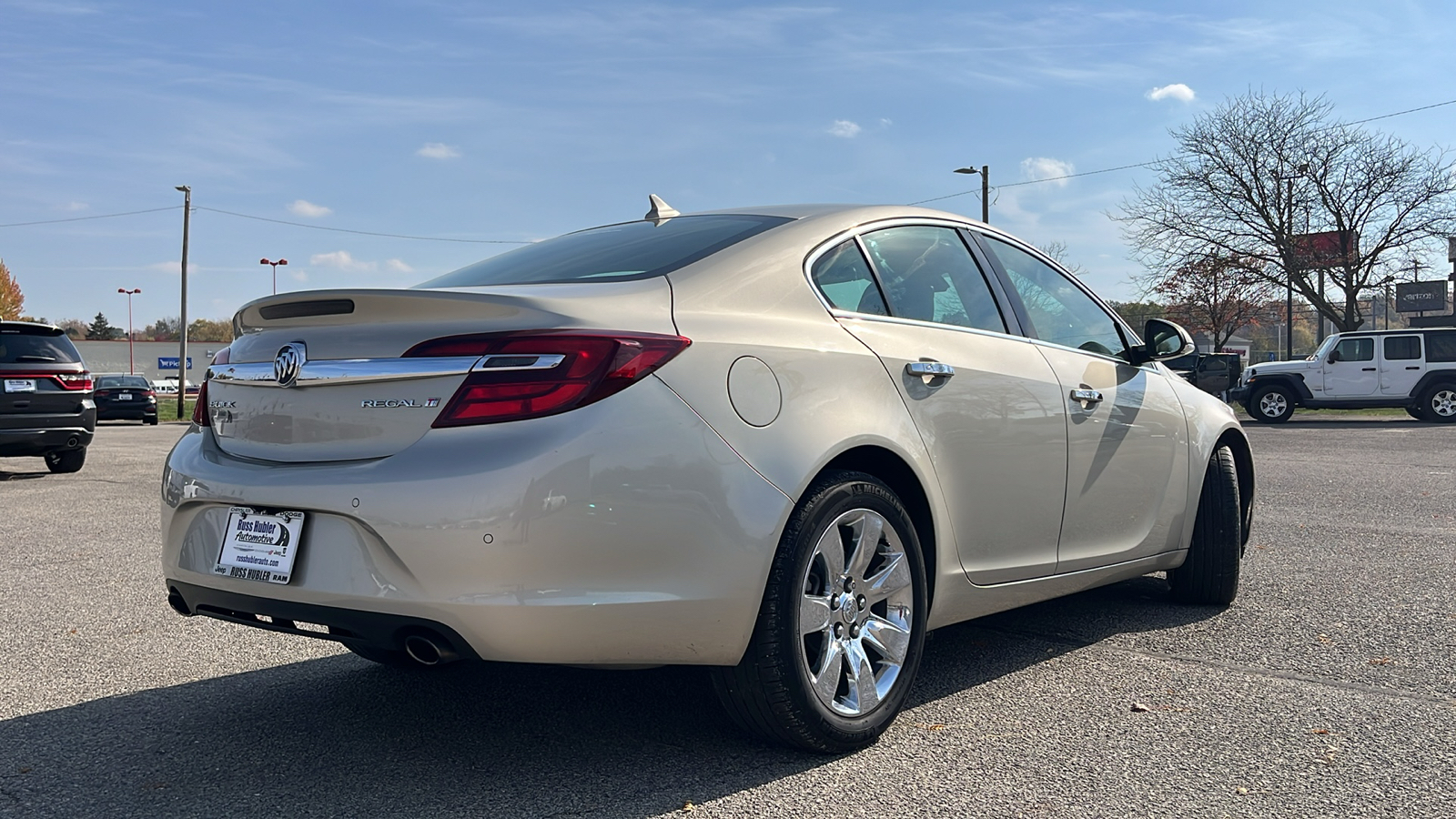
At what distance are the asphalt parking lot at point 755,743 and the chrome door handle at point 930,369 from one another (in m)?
1.01

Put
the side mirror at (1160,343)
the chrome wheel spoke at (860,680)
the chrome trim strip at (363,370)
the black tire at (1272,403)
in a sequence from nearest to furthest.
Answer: the chrome trim strip at (363,370) → the chrome wheel spoke at (860,680) → the side mirror at (1160,343) → the black tire at (1272,403)

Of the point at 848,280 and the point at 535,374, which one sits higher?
the point at 848,280

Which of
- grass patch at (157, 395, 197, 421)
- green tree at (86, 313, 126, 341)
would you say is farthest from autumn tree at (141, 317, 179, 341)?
grass patch at (157, 395, 197, 421)

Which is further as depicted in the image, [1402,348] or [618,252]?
[1402,348]

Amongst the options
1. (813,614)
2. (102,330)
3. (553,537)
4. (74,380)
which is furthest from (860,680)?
(102,330)

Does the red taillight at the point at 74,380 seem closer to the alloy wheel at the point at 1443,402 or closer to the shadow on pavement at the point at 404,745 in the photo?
the shadow on pavement at the point at 404,745

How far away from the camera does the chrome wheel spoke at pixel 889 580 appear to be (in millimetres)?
3211

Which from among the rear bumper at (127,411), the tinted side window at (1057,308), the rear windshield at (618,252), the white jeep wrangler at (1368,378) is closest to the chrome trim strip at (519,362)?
the rear windshield at (618,252)

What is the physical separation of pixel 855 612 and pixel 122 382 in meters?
33.8

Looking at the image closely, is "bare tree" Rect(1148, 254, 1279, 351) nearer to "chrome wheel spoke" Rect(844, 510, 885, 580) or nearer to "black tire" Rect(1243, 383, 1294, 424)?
"black tire" Rect(1243, 383, 1294, 424)

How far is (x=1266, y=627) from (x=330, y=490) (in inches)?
142

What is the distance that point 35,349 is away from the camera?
461 inches

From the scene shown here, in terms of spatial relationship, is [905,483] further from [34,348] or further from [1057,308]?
[34,348]

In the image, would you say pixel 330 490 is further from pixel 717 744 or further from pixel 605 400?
pixel 717 744
